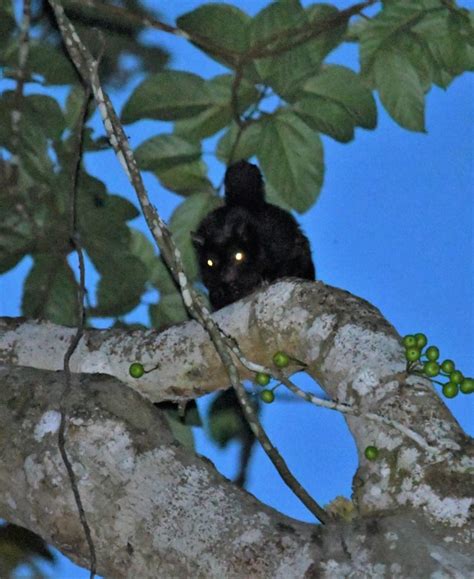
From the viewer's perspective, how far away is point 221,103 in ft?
11.4

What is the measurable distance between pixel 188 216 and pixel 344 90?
2.50ft

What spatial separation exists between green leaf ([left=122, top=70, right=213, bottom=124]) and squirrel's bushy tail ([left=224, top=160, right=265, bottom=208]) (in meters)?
0.30

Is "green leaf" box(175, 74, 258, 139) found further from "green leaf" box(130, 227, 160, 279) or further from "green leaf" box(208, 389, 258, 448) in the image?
"green leaf" box(208, 389, 258, 448)

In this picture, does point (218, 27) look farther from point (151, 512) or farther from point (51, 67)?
point (151, 512)

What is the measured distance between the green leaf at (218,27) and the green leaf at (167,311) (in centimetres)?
80

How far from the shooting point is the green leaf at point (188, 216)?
3.80 meters

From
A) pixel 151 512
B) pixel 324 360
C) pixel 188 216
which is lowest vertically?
pixel 151 512

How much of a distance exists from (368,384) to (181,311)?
143 cm

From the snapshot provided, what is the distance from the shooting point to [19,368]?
97.3 inches

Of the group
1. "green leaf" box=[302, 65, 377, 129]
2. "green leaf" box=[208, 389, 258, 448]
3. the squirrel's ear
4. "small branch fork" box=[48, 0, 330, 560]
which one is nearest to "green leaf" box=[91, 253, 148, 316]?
the squirrel's ear

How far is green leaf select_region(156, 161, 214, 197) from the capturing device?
3.71m

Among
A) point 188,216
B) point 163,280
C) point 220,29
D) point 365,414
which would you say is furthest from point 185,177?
point 365,414

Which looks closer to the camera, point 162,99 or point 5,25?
point 162,99

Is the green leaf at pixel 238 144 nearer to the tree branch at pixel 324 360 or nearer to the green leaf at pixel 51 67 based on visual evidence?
the green leaf at pixel 51 67
